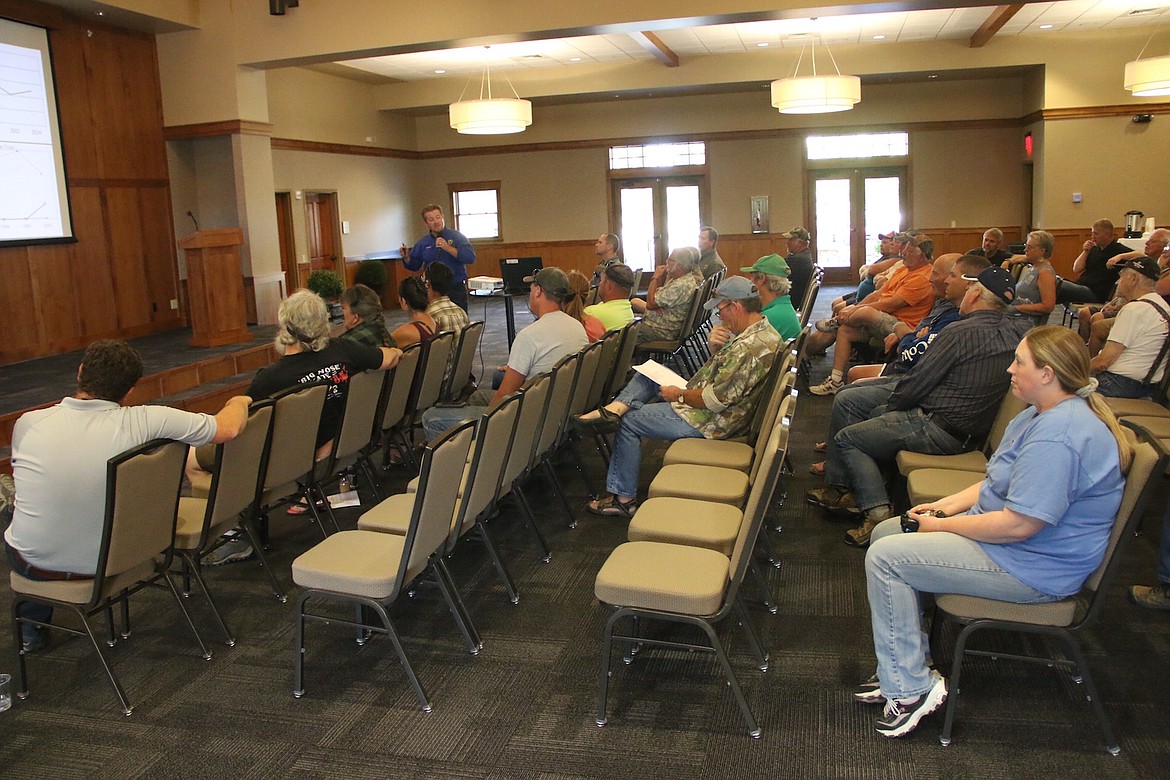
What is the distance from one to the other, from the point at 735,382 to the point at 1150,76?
9.42m

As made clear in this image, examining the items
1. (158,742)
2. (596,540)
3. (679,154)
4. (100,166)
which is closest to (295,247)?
(100,166)

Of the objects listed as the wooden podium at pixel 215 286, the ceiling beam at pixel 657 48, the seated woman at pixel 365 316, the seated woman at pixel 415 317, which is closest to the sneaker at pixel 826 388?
the seated woman at pixel 415 317

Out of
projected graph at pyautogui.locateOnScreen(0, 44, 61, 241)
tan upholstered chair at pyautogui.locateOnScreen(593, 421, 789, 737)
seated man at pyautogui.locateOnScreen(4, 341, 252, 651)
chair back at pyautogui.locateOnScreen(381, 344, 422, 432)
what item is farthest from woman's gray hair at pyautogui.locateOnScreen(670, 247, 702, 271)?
projected graph at pyautogui.locateOnScreen(0, 44, 61, 241)

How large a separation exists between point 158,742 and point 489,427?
4.58 ft

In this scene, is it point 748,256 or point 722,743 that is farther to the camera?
point 748,256

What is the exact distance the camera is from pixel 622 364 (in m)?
5.44

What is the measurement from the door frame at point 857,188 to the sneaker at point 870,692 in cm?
1450

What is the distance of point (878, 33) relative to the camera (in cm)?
1275

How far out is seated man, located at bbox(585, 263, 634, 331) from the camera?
236 inches

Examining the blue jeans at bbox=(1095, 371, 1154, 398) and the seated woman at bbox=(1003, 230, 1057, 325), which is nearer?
the blue jeans at bbox=(1095, 371, 1154, 398)

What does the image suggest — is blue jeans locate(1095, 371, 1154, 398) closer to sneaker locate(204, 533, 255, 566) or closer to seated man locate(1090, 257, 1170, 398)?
seated man locate(1090, 257, 1170, 398)

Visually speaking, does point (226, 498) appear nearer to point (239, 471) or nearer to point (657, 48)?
point (239, 471)

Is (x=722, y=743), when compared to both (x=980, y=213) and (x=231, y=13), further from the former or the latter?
(x=980, y=213)

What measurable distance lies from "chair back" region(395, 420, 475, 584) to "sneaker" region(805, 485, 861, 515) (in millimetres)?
2116
